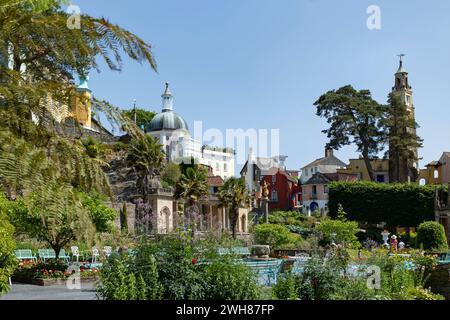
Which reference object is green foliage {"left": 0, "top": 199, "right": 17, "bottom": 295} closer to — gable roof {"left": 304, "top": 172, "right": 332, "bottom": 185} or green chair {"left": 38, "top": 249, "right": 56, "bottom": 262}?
green chair {"left": 38, "top": 249, "right": 56, "bottom": 262}

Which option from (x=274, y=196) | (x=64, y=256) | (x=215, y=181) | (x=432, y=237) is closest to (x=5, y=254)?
(x=64, y=256)

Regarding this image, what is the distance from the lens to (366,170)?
84.4 metres

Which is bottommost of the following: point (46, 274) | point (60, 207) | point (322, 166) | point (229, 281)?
point (46, 274)

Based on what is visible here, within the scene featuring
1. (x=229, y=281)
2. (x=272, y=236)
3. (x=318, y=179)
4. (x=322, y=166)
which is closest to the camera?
(x=229, y=281)

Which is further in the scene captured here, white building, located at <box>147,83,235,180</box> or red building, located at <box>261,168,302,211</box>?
red building, located at <box>261,168,302,211</box>

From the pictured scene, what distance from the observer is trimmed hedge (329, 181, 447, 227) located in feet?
193

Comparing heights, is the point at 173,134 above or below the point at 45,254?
above

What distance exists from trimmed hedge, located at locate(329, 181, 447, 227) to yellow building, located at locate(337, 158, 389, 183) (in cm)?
2309

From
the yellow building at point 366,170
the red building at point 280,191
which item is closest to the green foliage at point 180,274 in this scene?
the yellow building at point 366,170

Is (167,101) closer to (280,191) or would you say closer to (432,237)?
(280,191)

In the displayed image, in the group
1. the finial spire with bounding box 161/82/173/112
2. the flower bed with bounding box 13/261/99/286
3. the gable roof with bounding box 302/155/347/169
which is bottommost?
the flower bed with bounding box 13/261/99/286

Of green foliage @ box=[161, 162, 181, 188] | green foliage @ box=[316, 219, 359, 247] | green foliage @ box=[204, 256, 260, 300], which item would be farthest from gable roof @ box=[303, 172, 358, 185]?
green foliage @ box=[204, 256, 260, 300]

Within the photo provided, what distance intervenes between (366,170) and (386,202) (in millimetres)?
25241

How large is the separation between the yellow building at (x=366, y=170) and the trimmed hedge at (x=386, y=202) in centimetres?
2309
